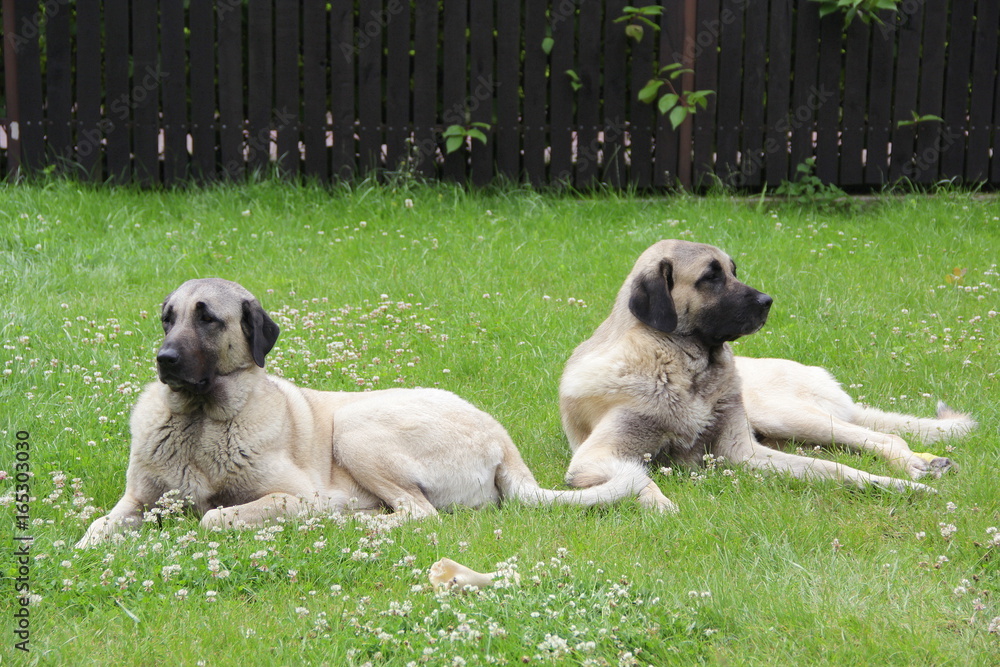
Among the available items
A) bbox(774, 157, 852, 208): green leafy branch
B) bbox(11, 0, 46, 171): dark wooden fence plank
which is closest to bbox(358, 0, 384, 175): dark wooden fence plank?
bbox(11, 0, 46, 171): dark wooden fence plank

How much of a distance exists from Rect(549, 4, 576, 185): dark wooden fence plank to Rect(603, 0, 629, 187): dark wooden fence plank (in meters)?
0.32

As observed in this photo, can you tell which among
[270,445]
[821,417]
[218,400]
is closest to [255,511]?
[270,445]

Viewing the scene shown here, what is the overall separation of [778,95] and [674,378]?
5792mm

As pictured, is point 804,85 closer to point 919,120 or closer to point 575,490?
point 919,120

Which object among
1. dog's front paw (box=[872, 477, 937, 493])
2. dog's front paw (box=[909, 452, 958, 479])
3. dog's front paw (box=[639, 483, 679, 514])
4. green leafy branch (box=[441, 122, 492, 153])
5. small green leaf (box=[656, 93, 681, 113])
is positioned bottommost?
dog's front paw (box=[639, 483, 679, 514])

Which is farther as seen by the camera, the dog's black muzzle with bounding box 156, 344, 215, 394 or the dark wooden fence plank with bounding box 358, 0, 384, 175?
the dark wooden fence plank with bounding box 358, 0, 384, 175

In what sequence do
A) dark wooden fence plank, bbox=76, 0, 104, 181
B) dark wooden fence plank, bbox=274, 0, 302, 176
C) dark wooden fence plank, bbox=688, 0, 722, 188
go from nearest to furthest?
dark wooden fence plank, bbox=76, 0, 104, 181 < dark wooden fence plank, bbox=274, 0, 302, 176 < dark wooden fence plank, bbox=688, 0, 722, 188

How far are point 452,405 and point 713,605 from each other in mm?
1823

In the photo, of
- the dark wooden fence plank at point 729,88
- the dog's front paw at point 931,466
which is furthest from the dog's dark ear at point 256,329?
the dark wooden fence plank at point 729,88

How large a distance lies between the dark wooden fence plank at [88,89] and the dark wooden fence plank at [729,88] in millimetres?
5691

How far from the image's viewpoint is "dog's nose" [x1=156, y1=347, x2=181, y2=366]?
414cm

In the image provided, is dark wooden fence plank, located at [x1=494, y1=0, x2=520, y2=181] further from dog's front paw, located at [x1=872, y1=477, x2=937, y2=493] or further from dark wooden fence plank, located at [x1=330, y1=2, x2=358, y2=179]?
dog's front paw, located at [x1=872, y1=477, x2=937, y2=493]

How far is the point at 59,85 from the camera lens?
9.35m

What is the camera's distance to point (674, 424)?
498 cm
